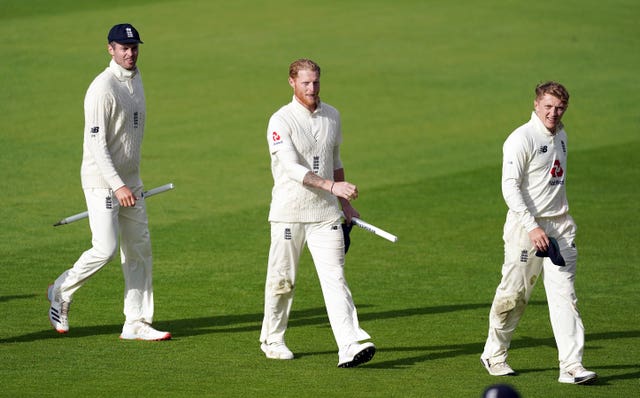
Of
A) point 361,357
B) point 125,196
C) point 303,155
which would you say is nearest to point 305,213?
point 303,155

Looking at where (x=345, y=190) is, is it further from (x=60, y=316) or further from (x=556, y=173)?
(x=60, y=316)

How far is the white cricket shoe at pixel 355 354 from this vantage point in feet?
32.5

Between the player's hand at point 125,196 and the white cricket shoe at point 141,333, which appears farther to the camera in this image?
the white cricket shoe at point 141,333

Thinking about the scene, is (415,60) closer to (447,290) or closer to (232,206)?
(232,206)

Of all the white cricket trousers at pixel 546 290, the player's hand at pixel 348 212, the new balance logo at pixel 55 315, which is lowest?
the new balance logo at pixel 55 315

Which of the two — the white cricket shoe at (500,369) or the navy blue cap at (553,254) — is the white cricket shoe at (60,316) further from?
the navy blue cap at (553,254)

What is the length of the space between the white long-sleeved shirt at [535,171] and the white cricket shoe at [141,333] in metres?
3.46

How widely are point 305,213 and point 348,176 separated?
1030 cm

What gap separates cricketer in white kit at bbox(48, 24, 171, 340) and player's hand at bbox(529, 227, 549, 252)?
3.57 meters

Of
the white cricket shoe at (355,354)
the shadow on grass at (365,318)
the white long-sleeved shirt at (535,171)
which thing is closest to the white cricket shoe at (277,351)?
the shadow on grass at (365,318)

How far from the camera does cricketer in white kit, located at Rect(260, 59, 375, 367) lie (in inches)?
401

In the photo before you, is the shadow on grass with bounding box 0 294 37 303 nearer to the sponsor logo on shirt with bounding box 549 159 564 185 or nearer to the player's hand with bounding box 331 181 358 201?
the player's hand with bounding box 331 181 358 201

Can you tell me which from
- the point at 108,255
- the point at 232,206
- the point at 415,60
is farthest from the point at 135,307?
the point at 415,60

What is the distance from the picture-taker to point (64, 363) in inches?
397
